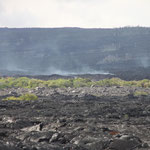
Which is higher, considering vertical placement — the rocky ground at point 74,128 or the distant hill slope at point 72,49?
the distant hill slope at point 72,49

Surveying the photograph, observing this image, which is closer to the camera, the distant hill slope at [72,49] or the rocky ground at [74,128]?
the rocky ground at [74,128]

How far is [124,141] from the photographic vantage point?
15672 millimetres

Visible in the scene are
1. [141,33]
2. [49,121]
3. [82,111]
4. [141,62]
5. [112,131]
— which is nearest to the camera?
[112,131]

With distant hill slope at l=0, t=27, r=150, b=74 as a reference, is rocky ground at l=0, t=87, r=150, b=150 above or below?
below

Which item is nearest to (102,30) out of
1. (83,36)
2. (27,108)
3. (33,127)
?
(83,36)

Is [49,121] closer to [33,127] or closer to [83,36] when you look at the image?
[33,127]

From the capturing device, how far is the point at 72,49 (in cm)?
15288

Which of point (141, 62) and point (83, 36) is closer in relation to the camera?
point (141, 62)

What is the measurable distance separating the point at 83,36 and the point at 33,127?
465ft

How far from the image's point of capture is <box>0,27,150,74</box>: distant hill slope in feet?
423

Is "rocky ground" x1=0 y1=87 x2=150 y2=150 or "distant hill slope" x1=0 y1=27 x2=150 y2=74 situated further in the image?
"distant hill slope" x1=0 y1=27 x2=150 y2=74

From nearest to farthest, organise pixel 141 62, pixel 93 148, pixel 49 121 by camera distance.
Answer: pixel 93 148 → pixel 49 121 → pixel 141 62

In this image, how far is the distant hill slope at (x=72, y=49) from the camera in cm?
12900

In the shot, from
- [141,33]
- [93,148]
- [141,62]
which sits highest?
[141,33]
